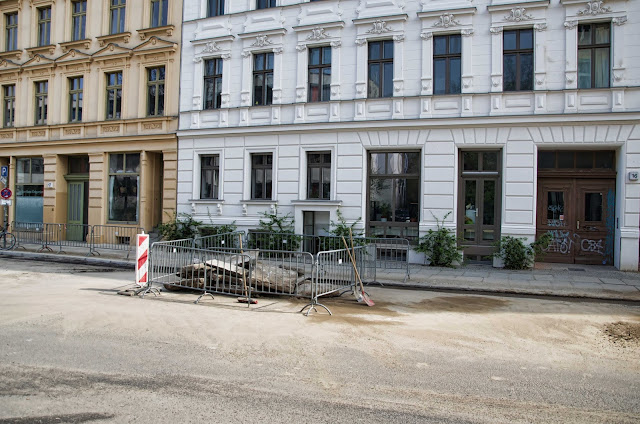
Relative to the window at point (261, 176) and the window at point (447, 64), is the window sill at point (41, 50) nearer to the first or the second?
the window at point (261, 176)

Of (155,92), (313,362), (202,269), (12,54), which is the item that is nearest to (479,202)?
(202,269)

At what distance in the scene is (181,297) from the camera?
10016mm

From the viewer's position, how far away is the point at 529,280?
1266 cm

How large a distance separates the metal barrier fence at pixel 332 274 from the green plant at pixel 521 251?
20.6ft

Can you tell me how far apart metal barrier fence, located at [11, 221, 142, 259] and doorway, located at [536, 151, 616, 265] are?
575 inches

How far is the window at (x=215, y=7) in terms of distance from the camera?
20.1 meters

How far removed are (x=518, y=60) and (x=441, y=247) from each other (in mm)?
6528

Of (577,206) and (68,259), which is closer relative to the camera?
(577,206)

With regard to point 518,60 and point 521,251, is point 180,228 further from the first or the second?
point 518,60

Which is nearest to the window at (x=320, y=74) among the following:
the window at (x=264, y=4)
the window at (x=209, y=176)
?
the window at (x=264, y=4)

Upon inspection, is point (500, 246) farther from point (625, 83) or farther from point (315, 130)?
point (315, 130)

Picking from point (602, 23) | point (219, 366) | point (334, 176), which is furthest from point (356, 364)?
point (602, 23)

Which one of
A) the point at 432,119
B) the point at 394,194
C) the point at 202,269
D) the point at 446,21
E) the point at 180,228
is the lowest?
the point at 202,269

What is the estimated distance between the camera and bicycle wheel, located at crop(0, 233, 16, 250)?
19297 millimetres
